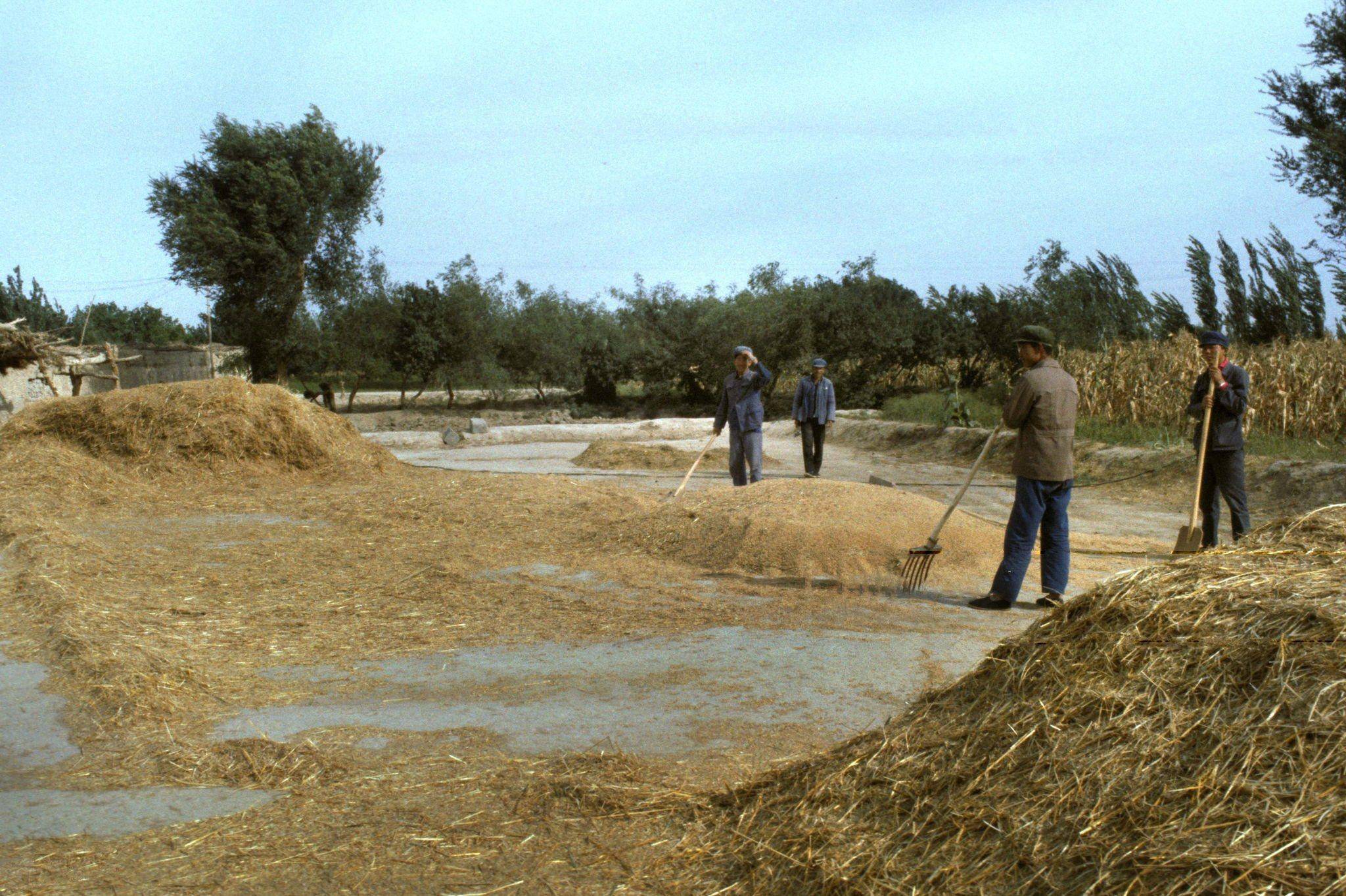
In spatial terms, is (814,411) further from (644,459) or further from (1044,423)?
(1044,423)

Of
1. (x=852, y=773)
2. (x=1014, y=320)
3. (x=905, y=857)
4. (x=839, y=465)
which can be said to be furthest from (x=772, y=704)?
(x=1014, y=320)

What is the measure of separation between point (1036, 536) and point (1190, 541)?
1695 mm

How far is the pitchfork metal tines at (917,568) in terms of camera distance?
7.54 m

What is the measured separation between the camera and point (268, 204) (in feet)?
114

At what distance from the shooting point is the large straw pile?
47.6 feet

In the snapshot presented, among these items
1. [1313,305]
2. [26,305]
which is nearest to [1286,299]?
[1313,305]

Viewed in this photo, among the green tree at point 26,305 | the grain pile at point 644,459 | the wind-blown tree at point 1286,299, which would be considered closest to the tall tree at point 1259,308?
the wind-blown tree at point 1286,299

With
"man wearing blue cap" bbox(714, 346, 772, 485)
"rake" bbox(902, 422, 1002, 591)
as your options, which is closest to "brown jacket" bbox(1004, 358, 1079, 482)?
"rake" bbox(902, 422, 1002, 591)

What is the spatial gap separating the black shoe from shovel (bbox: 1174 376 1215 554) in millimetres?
1399

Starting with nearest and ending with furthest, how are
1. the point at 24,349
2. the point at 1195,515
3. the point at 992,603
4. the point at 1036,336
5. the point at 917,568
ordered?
the point at 992,603 → the point at 1036,336 → the point at 917,568 → the point at 1195,515 → the point at 24,349

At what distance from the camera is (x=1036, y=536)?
692cm

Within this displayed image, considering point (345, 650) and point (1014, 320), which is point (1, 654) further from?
point (1014, 320)

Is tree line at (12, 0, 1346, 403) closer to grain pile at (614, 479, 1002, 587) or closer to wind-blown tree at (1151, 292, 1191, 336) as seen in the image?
wind-blown tree at (1151, 292, 1191, 336)

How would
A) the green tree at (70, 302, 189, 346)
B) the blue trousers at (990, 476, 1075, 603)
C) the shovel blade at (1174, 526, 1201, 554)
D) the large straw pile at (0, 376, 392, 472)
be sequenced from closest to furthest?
1. the blue trousers at (990, 476, 1075, 603)
2. the shovel blade at (1174, 526, 1201, 554)
3. the large straw pile at (0, 376, 392, 472)
4. the green tree at (70, 302, 189, 346)
